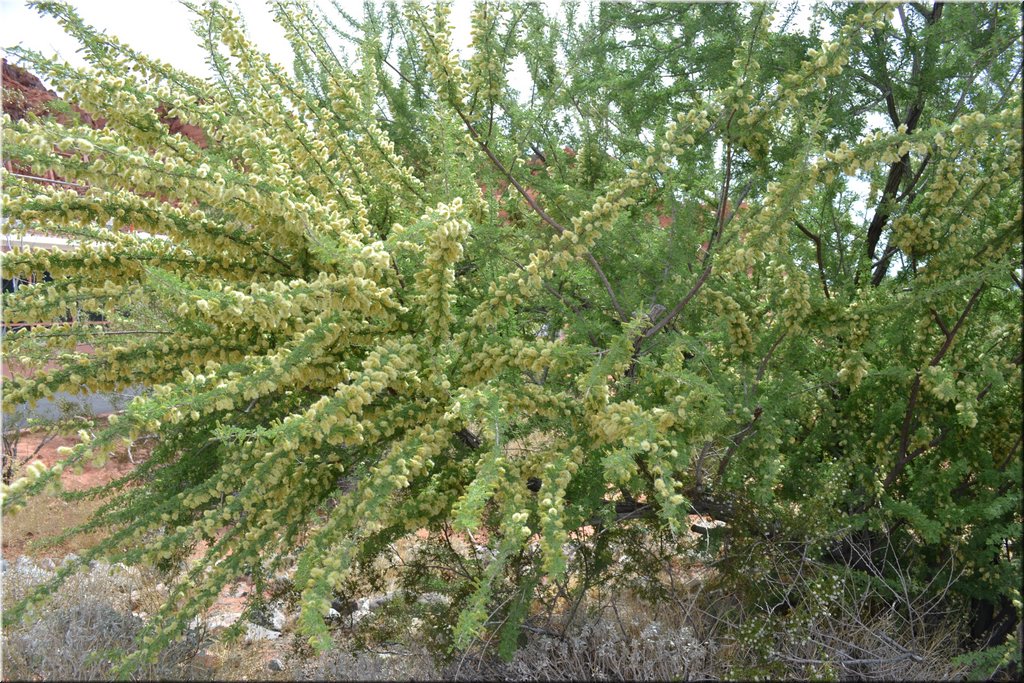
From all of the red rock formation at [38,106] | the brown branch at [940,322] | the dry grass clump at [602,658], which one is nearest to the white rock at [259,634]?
the dry grass clump at [602,658]

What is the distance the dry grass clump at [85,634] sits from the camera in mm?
3225

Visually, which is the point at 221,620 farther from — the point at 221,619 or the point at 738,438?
the point at 738,438

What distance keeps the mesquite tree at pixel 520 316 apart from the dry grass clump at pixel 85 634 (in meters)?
0.46

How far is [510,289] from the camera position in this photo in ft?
7.75

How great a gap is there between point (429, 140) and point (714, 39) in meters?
1.46

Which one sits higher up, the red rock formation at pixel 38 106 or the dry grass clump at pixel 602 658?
the red rock formation at pixel 38 106

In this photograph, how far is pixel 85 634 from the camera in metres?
3.68

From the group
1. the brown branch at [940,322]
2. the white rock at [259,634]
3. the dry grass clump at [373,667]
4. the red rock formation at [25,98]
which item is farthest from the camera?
the white rock at [259,634]

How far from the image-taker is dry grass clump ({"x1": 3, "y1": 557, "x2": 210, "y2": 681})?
3225 millimetres

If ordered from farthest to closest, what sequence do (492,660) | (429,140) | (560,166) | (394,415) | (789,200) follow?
1. (429,140)
2. (560,166)
3. (492,660)
4. (394,415)
5. (789,200)

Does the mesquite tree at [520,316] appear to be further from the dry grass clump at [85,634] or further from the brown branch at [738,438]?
the dry grass clump at [85,634]

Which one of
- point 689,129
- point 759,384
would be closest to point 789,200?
point 689,129

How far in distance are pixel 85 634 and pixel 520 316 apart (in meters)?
2.37

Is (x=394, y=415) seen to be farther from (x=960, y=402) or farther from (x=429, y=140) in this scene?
(x=429, y=140)
